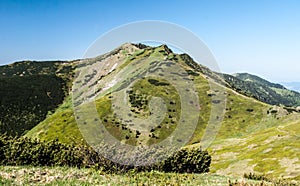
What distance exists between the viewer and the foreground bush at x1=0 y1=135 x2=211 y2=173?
37.8m

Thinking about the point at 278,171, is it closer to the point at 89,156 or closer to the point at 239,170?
the point at 239,170

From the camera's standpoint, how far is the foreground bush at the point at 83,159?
124 feet

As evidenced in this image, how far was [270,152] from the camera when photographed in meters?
120

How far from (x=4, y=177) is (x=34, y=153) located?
17333mm

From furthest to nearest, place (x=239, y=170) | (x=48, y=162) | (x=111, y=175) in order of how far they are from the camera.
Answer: (x=239, y=170) → (x=48, y=162) → (x=111, y=175)

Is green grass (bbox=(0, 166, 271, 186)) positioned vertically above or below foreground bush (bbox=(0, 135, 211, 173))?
above

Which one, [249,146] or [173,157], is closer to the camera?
[173,157]

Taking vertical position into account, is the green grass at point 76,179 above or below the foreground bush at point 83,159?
above

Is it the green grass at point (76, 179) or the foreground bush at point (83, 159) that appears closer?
the green grass at point (76, 179)

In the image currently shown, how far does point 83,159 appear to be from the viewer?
130 feet

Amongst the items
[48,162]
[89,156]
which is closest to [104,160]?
[89,156]

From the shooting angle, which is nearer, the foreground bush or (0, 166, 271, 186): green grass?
(0, 166, 271, 186): green grass

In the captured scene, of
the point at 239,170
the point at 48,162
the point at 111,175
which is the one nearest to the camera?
the point at 111,175

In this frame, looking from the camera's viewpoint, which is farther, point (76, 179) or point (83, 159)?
point (83, 159)
